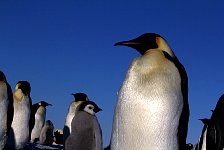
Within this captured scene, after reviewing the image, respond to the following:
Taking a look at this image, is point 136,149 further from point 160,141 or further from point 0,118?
point 0,118

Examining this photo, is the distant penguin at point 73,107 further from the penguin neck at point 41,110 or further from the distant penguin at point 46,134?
the penguin neck at point 41,110

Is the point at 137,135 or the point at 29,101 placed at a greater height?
the point at 29,101

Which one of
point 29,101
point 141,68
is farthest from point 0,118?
point 141,68

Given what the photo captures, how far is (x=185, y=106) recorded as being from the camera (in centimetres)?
491

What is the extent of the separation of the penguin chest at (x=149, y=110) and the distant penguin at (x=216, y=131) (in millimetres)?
1447

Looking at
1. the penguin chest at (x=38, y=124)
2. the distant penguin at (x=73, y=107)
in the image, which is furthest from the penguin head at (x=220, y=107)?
the penguin chest at (x=38, y=124)

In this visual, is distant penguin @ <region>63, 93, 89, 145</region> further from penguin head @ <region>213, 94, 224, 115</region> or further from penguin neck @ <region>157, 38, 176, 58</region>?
penguin neck @ <region>157, 38, 176, 58</region>

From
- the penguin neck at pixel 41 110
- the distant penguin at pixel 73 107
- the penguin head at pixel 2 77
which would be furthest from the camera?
the penguin neck at pixel 41 110

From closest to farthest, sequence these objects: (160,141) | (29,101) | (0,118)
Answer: (160,141) < (0,118) < (29,101)

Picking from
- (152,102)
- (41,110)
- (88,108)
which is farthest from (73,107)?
(152,102)

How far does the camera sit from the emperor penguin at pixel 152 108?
15.6 feet

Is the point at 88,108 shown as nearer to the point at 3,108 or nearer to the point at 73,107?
the point at 3,108

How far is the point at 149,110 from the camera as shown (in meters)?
4.78

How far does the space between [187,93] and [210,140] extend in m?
1.44
